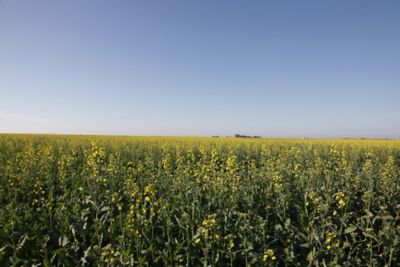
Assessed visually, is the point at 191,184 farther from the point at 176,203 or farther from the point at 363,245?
the point at 363,245

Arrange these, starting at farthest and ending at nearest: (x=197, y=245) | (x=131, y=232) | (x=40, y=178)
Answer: (x=40, y=178) < (x=197, y=245) < (x=131, y=232)

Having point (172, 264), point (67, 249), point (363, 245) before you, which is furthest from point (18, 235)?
point (363, 245)

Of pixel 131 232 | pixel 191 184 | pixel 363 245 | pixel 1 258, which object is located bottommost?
pixel 363 245

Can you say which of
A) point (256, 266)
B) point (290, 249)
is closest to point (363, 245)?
point (290, 249)

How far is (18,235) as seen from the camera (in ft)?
11.5

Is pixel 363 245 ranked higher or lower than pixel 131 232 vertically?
lower

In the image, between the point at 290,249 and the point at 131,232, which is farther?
the point at 290,249

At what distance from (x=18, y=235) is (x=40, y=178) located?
2.91 m

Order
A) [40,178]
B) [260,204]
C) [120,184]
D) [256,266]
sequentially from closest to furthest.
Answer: [256,266], [260,204], [120,184], [40,178]

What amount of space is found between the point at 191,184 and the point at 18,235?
9.05ft

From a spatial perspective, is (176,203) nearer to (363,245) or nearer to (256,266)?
(256,266)

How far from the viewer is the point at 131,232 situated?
118 inches

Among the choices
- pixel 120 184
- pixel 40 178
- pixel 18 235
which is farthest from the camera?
pixel 40 178

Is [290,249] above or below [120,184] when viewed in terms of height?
below
